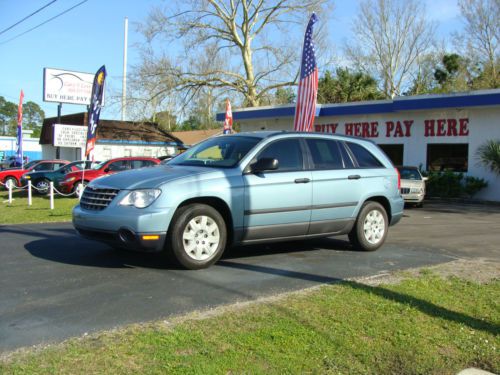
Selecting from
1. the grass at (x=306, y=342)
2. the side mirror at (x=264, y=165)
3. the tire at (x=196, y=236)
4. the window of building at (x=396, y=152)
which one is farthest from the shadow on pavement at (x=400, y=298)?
the window of building at (x=396, y=152)

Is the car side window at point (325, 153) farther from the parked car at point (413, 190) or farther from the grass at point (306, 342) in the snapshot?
the parked car at point (413, 190)

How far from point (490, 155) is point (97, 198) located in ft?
58.4

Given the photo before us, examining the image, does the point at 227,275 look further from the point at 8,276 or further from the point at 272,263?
the point at 8,276

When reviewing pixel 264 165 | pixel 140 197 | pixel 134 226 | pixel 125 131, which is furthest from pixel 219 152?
pixel 125 131

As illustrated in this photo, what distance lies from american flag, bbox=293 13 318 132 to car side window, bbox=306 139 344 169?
602 cm

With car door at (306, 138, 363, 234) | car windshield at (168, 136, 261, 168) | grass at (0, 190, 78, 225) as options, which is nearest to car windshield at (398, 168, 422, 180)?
car door at (306, 138, 363, 234)

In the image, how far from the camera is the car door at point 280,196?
22.1 ft

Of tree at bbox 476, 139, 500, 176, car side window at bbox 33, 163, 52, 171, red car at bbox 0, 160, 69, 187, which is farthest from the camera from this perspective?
red car at bbox 0, 160, 69, 187

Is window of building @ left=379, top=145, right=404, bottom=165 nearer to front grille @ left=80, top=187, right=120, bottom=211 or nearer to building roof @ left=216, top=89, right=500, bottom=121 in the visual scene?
building roof @ left=216, top=89, right=500, bottom=121

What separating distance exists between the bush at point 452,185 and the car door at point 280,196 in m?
15.6

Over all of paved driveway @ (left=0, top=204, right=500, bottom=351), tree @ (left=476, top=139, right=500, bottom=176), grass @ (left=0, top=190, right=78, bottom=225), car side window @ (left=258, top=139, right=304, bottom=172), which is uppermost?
tree @ (left=476, top=139, right=500, bottom=176)

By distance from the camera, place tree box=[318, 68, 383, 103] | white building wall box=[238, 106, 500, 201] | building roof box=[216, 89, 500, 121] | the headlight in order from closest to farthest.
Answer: the headlight
building roof box=[216, 89, 500, 121]
white building wall box=[238, 106, 500, 201]
tree box=[318, 68, 383, 103]

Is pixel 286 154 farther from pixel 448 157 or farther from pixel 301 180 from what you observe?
pixel 448 157

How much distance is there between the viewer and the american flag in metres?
13.9
